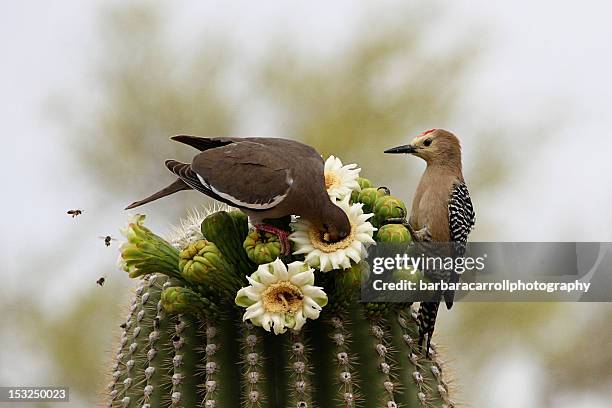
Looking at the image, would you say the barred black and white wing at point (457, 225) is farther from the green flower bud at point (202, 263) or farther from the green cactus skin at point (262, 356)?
the green flower bud at point (202, 263)

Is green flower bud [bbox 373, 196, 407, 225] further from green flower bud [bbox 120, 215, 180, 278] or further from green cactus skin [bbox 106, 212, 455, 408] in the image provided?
green flower bud [bbox 120, 215, 180, 278]

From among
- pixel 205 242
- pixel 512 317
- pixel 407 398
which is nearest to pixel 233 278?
pixel 205 242

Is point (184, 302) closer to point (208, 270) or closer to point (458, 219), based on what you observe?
point (208, 270)

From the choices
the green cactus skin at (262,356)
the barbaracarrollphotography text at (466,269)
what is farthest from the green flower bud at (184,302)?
the barbaracarrollphotography text at (466,269)

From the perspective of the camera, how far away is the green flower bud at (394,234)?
1.83 feet

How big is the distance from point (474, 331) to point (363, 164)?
33cm

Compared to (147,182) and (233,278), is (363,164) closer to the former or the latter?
(147,182)

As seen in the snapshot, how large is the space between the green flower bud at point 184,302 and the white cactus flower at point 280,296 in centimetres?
4

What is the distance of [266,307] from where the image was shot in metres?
0.52

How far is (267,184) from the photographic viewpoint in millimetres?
536

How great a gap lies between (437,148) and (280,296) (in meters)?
0.17

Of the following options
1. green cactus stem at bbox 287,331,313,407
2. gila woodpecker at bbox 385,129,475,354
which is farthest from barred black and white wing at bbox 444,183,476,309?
green cactus stem at bbox 287,331,313,407

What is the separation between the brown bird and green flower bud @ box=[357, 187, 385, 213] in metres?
0.05

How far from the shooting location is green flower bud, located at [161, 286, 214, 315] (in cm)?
55
